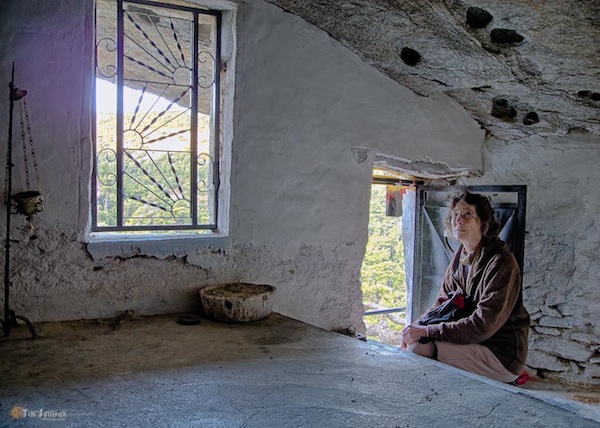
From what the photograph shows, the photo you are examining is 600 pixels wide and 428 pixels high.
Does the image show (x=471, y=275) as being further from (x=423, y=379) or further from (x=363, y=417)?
(x=363, y=417)

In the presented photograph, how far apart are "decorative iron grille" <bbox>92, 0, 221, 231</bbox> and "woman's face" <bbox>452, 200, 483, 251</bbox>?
1277 millimetres

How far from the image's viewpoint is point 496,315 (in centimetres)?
236

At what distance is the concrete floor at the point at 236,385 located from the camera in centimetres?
134

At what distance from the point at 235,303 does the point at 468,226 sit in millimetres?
1274

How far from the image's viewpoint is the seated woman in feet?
7.83

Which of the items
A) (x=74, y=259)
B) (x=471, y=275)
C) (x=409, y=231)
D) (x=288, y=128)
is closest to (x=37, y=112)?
(x=74, y=259)

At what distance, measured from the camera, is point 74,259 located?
216cm

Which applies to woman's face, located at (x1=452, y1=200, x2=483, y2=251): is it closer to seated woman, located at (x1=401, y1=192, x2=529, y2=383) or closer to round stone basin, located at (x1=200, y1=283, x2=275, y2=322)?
seated woman, located at (x1=401, y1=192, x2=529, y2=383)

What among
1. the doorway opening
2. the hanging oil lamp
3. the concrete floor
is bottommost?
the doorway opening

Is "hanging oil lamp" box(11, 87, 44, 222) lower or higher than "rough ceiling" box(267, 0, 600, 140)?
lower

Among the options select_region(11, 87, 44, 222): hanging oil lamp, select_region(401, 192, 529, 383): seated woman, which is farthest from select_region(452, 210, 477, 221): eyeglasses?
select_region(11, 87, 44, 222): hanging oil lamp

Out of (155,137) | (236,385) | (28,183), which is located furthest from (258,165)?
Result: (236,385)

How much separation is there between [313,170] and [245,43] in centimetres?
74

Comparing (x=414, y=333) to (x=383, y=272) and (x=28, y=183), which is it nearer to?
(x=28, y=183)
